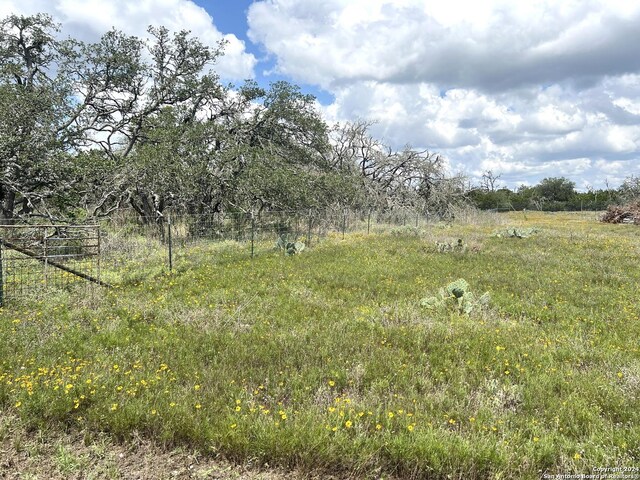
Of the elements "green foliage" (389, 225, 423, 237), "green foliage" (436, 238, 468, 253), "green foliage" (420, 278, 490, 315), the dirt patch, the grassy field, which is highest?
"green foliage" (389, 225, 423, 237)

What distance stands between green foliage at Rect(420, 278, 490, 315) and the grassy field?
0.17 m

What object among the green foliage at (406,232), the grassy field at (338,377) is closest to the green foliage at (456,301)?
the grassy field at (338,377)

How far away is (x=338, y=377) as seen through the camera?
460 centimetres

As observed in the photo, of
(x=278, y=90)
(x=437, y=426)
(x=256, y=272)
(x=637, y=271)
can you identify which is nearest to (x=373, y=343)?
(x=437, y=426)

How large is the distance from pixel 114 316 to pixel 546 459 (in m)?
6.50

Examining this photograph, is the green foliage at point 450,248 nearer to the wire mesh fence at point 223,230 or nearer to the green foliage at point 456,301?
the wire mesh fence at point 223,230

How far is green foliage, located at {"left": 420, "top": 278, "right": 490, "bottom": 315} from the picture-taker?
24.8 ft

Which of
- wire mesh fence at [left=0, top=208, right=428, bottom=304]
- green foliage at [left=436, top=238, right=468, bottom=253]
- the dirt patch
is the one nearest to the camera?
the dirt patch

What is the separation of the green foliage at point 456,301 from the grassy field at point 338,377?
17 cm

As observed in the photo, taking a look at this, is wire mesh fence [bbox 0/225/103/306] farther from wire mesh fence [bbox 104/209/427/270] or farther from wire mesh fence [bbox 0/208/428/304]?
wire mesh fence [bbox 104/209/427/270]

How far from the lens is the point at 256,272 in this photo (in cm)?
1083

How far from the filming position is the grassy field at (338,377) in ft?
10.8

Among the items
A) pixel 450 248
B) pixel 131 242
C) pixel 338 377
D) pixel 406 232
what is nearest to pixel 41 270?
pixel 131 242

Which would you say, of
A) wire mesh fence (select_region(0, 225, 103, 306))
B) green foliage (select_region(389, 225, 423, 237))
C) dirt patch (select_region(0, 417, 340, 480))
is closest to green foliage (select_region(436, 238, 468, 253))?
green foliage (select_region(389, 225, 423, 237))
